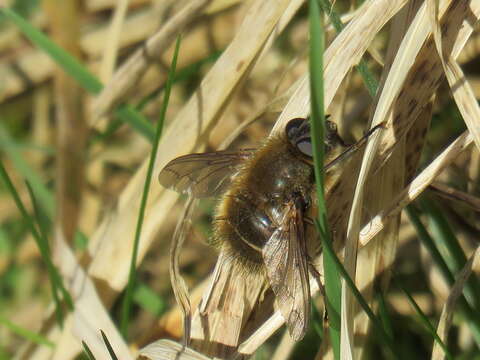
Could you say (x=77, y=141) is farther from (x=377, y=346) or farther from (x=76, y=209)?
(x=377, y=346)

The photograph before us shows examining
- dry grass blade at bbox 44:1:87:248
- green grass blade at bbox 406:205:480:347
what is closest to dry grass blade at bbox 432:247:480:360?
green grass blade at bbox 406:205:480:347

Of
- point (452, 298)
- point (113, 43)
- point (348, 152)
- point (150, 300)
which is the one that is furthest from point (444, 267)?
point (113, 43)

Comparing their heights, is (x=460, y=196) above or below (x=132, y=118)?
below

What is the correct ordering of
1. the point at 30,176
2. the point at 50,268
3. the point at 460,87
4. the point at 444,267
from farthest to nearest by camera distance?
1. the point at 30,176
2. the point at 50,268
3. the point at 444,267
4. the point at 460,87

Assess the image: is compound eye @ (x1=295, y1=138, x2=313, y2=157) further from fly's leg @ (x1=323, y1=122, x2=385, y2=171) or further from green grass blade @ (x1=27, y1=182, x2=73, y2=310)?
green grass blade @ (x1=27, y1=182, x2=73, y2=310)

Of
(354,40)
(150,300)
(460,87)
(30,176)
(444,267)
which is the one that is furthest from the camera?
(30,176)

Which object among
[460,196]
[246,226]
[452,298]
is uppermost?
[246,226]

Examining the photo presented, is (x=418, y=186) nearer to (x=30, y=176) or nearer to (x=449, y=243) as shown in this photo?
(x=449, y=243)
